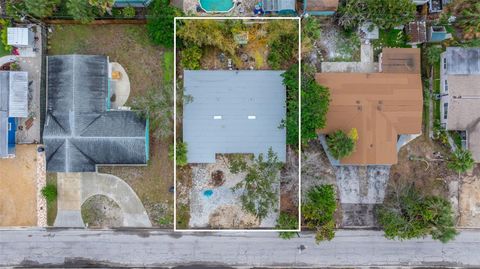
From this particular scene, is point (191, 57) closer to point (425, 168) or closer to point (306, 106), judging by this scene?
point (306, 106)

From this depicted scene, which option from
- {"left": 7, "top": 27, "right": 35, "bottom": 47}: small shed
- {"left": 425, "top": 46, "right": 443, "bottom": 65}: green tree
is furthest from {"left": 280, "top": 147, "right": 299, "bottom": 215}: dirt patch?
{"left": 7, "top": 27, "right": 35, "bottom": 47}: small shed

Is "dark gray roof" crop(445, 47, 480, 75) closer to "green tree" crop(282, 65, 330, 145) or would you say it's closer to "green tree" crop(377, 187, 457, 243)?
"green tree" crop(377, 187, 457, 243)

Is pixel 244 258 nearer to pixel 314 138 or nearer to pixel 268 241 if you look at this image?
pixel 268 241

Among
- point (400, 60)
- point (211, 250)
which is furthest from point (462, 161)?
point (211, 250)

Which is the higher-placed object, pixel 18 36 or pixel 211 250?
pixel 18 36

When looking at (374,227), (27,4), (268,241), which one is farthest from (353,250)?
(27,4)

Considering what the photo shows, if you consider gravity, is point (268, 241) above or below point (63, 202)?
below
